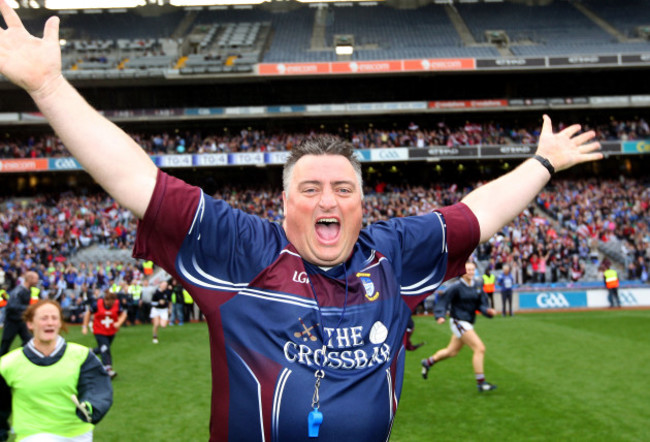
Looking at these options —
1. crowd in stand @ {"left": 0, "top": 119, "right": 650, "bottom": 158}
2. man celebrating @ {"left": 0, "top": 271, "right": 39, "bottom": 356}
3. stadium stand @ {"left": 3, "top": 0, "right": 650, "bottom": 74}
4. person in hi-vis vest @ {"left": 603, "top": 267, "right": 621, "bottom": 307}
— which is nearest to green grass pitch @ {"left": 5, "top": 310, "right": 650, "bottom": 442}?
man celebrating @ {"left": 0, "top": 271, "right": 39, "bottom": 356}

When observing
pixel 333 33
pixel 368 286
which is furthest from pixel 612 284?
pixel 333 33

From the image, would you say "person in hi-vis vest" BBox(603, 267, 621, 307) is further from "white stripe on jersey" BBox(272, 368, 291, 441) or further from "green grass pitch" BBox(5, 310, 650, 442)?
"white stripe on jersey" BBox(272, 368, 291, 441)

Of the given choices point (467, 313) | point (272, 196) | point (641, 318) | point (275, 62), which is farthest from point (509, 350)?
point (275, 62)

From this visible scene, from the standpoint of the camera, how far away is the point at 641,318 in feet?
62.6

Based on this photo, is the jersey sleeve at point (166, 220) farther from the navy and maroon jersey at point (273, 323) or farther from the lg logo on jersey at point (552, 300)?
the lg logo on jersey at point (552, 300)

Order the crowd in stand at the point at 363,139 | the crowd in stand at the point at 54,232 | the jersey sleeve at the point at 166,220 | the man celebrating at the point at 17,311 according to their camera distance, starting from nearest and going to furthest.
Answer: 1. the jersey sleeve at the point at 166,220
2. the man celebrating at the point at 17,311
3. the crowd in stand at the point at 54,232
4. the crowd in stand at the point at 363,139

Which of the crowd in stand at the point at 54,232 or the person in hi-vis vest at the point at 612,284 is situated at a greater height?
the crowd in stand at the point at 54,232

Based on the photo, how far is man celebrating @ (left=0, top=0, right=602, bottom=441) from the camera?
6.24ft

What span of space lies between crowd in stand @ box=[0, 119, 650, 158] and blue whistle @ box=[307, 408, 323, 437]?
3448cm

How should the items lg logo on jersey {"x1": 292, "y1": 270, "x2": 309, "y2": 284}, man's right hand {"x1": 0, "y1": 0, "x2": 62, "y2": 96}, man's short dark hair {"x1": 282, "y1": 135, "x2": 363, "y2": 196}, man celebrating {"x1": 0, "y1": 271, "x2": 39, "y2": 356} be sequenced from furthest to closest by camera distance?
man celebrating {"x1": 0, "y1": 271, "x2": 39, "y2": 356} < man's short dark hair {"x1": 282, "y1": 135, "x2": 363, "y2": 196} < lg logo on jersey {"x1": 292, "y1": 270, "x2": 309, "y2": 284} < man's right hand {"x1": 0, "y1": 0, "x2": 62, "y2": 96}

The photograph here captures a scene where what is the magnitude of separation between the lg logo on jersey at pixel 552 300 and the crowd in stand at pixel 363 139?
49.2 ft

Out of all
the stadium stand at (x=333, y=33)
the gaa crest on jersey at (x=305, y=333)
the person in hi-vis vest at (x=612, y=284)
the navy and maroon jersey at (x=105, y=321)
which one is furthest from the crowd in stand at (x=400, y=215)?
the gaa crest on jersey at (x=305, y=333)

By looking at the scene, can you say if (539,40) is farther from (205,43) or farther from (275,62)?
(205,43)

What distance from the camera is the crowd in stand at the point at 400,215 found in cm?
2536
